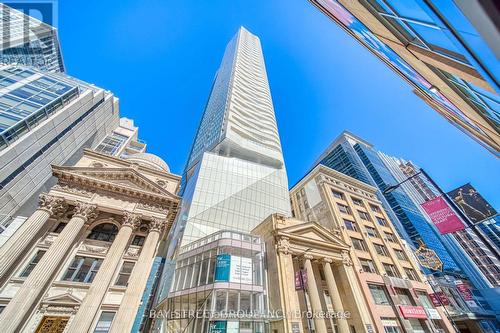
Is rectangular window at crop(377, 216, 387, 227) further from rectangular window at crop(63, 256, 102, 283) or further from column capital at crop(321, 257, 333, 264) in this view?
rectangular window at crop(63, 256, 102, 283)

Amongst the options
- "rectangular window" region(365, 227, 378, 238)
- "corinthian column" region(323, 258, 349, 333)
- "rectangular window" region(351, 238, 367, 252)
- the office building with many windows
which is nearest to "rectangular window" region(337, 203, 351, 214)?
the office building with many windows

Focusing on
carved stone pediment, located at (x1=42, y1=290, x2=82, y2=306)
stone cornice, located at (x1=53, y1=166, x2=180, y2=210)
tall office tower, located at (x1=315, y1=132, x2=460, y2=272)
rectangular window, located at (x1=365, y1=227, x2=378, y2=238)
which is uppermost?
tall office tower, located at (x1=315, y1=132, x2=460, y2=272)

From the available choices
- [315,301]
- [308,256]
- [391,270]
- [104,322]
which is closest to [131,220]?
[104,322]

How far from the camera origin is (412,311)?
77.5 ft

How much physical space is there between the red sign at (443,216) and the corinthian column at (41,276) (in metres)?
29.2

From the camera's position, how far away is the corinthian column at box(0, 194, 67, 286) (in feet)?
46.7

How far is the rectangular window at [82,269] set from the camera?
16.6 metres

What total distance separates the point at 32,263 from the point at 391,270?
40592 mm

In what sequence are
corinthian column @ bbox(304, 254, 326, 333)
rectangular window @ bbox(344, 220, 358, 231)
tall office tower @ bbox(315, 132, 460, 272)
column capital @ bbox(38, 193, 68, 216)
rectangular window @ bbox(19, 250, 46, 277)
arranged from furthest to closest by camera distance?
tall office tower @ bbox(315, 132, 460, 272)
rectangular window @ bbox(344, 220, 358, 231)
column capital @ bbox(38, 193, 68, 216)
corinthian column @ bbox(304, 254, 326, 333)
rectangular window @ bbox(19, 250, 46, 277)

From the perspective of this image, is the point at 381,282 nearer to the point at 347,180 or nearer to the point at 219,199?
the point at 347,180

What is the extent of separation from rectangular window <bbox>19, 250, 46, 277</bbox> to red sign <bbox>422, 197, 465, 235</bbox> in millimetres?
31704

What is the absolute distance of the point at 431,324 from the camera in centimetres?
2423

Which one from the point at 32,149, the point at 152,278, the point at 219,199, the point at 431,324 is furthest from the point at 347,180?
the point at 32,149

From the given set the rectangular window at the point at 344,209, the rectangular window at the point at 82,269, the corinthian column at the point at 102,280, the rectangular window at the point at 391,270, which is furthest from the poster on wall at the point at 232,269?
the rectangular window at the point at 344,209
